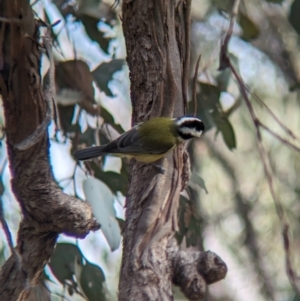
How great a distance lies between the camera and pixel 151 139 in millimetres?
1891

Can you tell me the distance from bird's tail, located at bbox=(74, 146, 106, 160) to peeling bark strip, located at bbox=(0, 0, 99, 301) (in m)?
0.33

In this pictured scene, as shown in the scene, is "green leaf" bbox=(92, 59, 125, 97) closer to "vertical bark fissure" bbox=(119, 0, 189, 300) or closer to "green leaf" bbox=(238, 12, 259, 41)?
"vertical bark fissure" bbox=(119, 0, 189, 300)

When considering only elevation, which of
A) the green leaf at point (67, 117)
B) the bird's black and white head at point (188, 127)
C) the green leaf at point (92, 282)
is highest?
the green leaf at point (67, 117)

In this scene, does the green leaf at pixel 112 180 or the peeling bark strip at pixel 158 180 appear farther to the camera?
the green leaf at pixel 112 180

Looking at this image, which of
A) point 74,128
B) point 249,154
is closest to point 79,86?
point 74,128

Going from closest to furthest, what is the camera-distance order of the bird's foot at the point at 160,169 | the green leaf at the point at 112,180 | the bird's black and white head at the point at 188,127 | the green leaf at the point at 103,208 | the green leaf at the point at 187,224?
the bird's foot at the point at 160,169, the green leaf at the point at 103,208, the bird's black and white head at the point at 188,127, the green leaf at the point at 112,180, the green leaf at the point at 187,224

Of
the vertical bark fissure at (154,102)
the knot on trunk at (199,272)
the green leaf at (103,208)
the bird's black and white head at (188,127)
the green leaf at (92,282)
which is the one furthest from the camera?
the green leaf at (92,282)

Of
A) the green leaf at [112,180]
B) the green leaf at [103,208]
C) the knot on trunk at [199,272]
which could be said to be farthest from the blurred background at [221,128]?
the knot on trunk at [199,272]

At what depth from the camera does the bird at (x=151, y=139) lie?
1.72 m

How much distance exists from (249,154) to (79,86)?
75.6 inches

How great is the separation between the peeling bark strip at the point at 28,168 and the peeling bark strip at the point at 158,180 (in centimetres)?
13

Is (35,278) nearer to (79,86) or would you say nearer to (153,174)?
(153,174)

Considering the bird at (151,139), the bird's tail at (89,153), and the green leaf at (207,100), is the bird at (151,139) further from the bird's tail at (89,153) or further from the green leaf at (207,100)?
the green leaf at (207,100)

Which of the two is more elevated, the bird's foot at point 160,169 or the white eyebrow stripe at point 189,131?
the white eyebrow stripe at point 189,131
